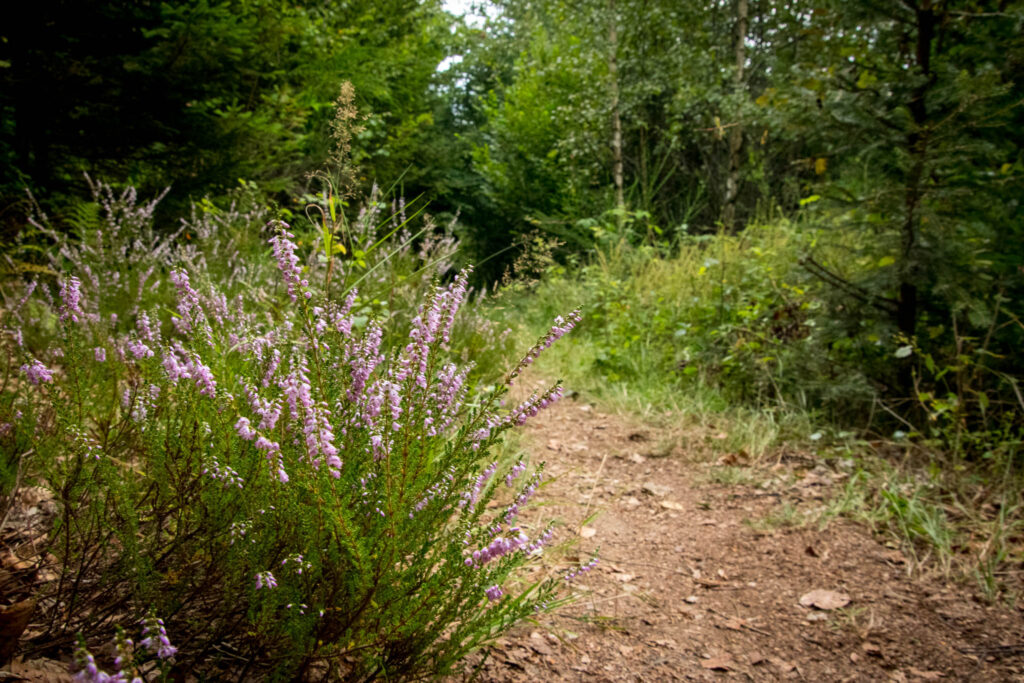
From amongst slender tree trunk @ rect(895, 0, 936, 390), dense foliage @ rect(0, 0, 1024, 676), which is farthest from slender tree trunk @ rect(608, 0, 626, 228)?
slender tree trunk @ rect(895, 0, 936, 390)

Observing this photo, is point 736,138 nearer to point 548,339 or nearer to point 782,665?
point 782,665

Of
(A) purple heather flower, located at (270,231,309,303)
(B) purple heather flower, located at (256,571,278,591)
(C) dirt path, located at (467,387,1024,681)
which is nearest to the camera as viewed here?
(B) purple heather flower, located at (256,571,278,591)

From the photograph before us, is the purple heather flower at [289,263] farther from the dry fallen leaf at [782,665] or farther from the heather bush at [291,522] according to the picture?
the dry fallen leaf at [782,665]

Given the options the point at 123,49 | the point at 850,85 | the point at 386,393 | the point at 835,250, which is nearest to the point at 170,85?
the point at 123,49

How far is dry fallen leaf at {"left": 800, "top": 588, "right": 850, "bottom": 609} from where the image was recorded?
2.24m

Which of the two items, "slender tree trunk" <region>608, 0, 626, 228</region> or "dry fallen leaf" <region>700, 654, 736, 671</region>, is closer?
"dry fallen leaf" <region>700, 654, 736, 671</region>

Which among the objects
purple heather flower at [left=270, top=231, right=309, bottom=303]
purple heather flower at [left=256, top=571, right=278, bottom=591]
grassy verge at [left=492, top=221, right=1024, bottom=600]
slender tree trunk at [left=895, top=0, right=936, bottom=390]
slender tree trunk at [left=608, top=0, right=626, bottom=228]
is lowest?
grassy verge at [left=492, top=221, right=1024, bottom=600]

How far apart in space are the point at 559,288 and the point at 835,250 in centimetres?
315

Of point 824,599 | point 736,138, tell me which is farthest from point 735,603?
point 736,138

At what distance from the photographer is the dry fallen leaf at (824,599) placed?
7.34ft

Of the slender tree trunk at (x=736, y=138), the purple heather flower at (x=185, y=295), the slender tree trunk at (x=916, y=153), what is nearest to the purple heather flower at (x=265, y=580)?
the purple heather flower at (x=185, y=295)

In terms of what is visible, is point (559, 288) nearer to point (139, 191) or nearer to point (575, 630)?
point (139, 191)

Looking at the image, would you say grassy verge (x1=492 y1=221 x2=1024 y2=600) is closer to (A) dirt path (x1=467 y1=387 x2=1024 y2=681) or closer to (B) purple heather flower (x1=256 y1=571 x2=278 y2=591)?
(A) dirt path (x1=467 y1=387 x2=1024 y2=681)

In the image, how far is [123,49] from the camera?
14.3 ft
